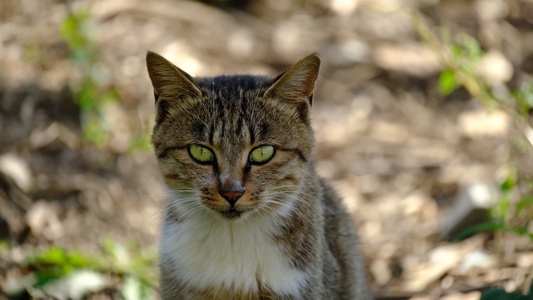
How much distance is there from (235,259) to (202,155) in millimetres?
688

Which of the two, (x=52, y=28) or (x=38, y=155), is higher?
(x=52, y=28)

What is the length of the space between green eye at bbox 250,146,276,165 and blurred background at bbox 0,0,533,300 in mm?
922

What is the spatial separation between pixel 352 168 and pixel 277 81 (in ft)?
10.5

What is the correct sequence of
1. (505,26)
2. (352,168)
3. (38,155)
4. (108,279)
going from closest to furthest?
(108,279)
(38,155)
(352,168)
(505,26)

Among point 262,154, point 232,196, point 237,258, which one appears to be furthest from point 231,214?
point 262,154

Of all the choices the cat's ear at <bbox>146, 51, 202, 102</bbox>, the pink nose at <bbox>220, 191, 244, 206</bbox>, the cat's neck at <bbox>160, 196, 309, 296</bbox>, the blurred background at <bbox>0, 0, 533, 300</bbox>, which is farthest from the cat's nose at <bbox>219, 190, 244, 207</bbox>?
the blurred background at <bbox>0, 0, 533, 300</bbox>

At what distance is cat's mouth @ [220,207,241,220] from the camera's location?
3.57 m

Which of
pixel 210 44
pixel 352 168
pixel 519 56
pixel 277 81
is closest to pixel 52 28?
pixel 210 44

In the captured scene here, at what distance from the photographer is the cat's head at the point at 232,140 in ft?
11.9

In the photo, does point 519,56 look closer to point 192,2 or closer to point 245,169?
point 192,2

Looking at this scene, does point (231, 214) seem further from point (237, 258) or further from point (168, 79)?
point (168, 79)

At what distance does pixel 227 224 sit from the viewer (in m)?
3.77

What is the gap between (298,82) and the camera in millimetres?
3891

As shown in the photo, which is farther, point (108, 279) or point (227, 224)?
point (108, 279)
